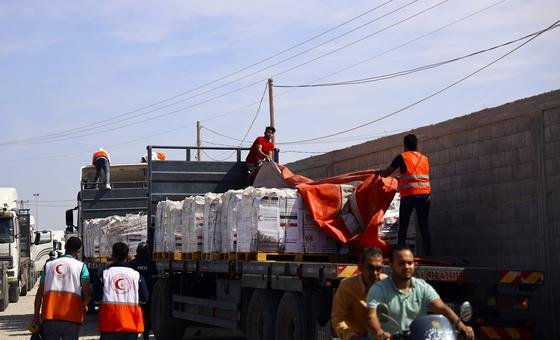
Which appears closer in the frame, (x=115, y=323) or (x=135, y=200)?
(x=115, y=323)

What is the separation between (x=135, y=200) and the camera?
2516 centimetres

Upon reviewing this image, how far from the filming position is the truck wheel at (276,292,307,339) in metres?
12.3

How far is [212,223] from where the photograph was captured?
50.3 feet

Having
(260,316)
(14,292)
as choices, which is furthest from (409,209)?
(14,292)

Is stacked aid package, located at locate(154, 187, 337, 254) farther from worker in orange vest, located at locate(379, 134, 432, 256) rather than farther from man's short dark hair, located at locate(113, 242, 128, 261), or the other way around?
man's short dark hair, located at locate(113, 242, 128, 261)

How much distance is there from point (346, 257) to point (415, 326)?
6688mm

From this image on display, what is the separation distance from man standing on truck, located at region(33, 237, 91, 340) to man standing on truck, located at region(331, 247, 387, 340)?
3.33 meters

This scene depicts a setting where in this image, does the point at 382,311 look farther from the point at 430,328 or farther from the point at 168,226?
the point at 168,226

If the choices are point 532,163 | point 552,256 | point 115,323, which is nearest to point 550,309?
point 552,256

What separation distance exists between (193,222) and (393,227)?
12.5ft

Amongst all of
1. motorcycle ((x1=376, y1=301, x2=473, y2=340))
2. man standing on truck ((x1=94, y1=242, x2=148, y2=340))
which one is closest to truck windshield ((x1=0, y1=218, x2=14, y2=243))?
man standing on truck ((x1=94, y1=242, x2=148, y2=340))

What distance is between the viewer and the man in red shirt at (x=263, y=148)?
57.9 ft

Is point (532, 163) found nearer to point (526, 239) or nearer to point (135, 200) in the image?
point (526, 239)

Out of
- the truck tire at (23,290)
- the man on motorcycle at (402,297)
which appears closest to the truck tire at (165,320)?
the man on motorcycle at (402,297)
